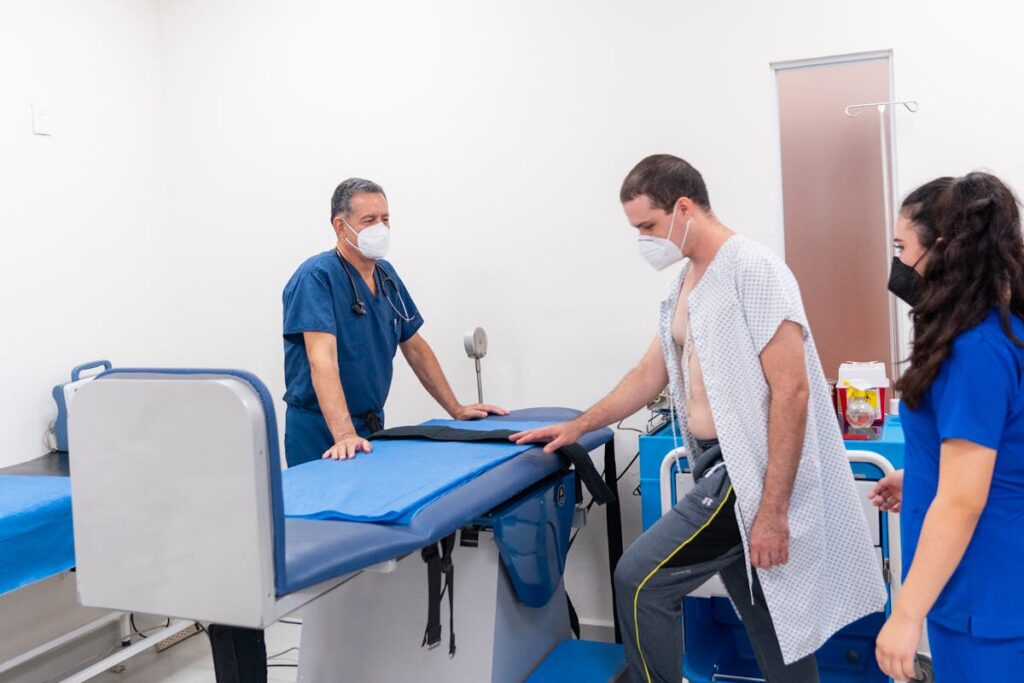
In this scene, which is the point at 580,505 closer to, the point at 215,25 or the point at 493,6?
the point at 493,6

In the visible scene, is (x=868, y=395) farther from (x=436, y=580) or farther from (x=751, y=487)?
(x=436, y=580)

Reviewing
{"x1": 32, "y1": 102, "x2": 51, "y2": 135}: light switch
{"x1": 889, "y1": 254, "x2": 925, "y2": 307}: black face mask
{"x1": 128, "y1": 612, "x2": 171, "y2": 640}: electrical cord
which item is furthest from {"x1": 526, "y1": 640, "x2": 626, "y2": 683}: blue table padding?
{"x1": 32, "y1": 102, "x2": 51, "y2": 135}: light switch

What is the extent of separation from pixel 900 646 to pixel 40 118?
10.0 ft

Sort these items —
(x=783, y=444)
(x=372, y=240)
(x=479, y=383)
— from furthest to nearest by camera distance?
(x=479, y=383) → (x=372, y=240) → (x=783, y=444)

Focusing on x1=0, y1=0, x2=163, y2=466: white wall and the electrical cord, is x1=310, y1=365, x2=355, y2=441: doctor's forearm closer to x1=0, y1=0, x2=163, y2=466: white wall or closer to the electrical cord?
x1=0, y1=0, x2=163, y2=466: white wall

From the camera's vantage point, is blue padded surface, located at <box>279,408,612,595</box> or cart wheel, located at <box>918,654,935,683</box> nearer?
blue padded surface, located at <box>279,408,612,595</box>


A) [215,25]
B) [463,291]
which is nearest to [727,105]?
[463,291]

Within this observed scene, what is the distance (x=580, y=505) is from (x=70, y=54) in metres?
2.34

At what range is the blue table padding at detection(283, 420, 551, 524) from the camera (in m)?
1.73

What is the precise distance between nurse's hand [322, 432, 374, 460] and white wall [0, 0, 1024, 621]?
40.2 inches

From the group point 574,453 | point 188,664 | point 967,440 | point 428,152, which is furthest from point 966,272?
point 188,664

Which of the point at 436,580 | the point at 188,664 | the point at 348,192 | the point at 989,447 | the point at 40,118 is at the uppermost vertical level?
the point at 40,118

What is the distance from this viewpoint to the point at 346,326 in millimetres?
2764

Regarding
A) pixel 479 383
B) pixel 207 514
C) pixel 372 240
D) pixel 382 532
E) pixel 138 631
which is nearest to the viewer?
pixel 207 514
